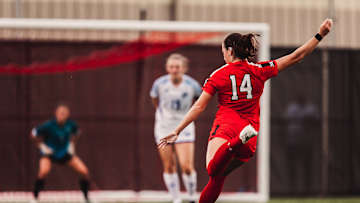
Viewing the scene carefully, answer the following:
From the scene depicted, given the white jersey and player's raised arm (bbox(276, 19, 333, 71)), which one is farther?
the white jersey

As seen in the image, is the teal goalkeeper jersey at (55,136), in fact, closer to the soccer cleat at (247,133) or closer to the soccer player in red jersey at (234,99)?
the soccer player in red jersey at (234,99)

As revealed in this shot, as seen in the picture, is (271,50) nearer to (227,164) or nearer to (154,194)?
(154,194)

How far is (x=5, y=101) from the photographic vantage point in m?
9.77

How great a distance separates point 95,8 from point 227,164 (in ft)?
19.6

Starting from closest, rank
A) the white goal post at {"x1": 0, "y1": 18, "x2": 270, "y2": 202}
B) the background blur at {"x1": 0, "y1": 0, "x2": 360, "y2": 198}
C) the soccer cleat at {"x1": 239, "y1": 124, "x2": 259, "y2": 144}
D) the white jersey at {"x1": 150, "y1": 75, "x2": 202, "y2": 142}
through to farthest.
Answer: the soccer cleat at {"x1": 239, "y1": 124, "x2": 259, "y2": 144} < the white jersey at {"x1": 150, "y1": 75, "x2": 202, "y2": 142} < the white goal post at {"x1": 0, "y1": 18, "x2": 270, "y2": 202} < the background blur at {"x1": 0, "y1": 0, "x2": 360, "y2": 198}

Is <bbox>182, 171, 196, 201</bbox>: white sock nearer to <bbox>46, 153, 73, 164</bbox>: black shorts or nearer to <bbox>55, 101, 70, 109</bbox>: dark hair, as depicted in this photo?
<bbox>46, 153, 73, 164</bbox>: black shorts

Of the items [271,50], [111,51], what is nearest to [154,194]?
[111,51]

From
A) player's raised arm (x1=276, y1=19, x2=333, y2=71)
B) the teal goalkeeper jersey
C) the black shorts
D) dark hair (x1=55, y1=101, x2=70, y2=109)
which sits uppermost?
player's raised arm (x1=276, y1=19, x2=333, y2=71)

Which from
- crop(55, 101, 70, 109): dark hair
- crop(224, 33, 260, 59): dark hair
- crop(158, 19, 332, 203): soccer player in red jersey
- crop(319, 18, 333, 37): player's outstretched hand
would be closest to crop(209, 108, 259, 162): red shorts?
crop(158, 19, 332, 203): soccer player in red jersey

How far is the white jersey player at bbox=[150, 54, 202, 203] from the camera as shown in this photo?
8.61 metres

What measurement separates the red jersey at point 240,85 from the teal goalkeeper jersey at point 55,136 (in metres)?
3.98

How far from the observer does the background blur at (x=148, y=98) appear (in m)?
9.80

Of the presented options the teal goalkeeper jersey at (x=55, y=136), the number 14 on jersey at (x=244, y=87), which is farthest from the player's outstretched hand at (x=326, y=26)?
the teal goalkeeper jersey at (x=55, y=136)

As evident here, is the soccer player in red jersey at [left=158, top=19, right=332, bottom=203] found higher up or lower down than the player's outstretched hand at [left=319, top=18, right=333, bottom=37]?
lower down
